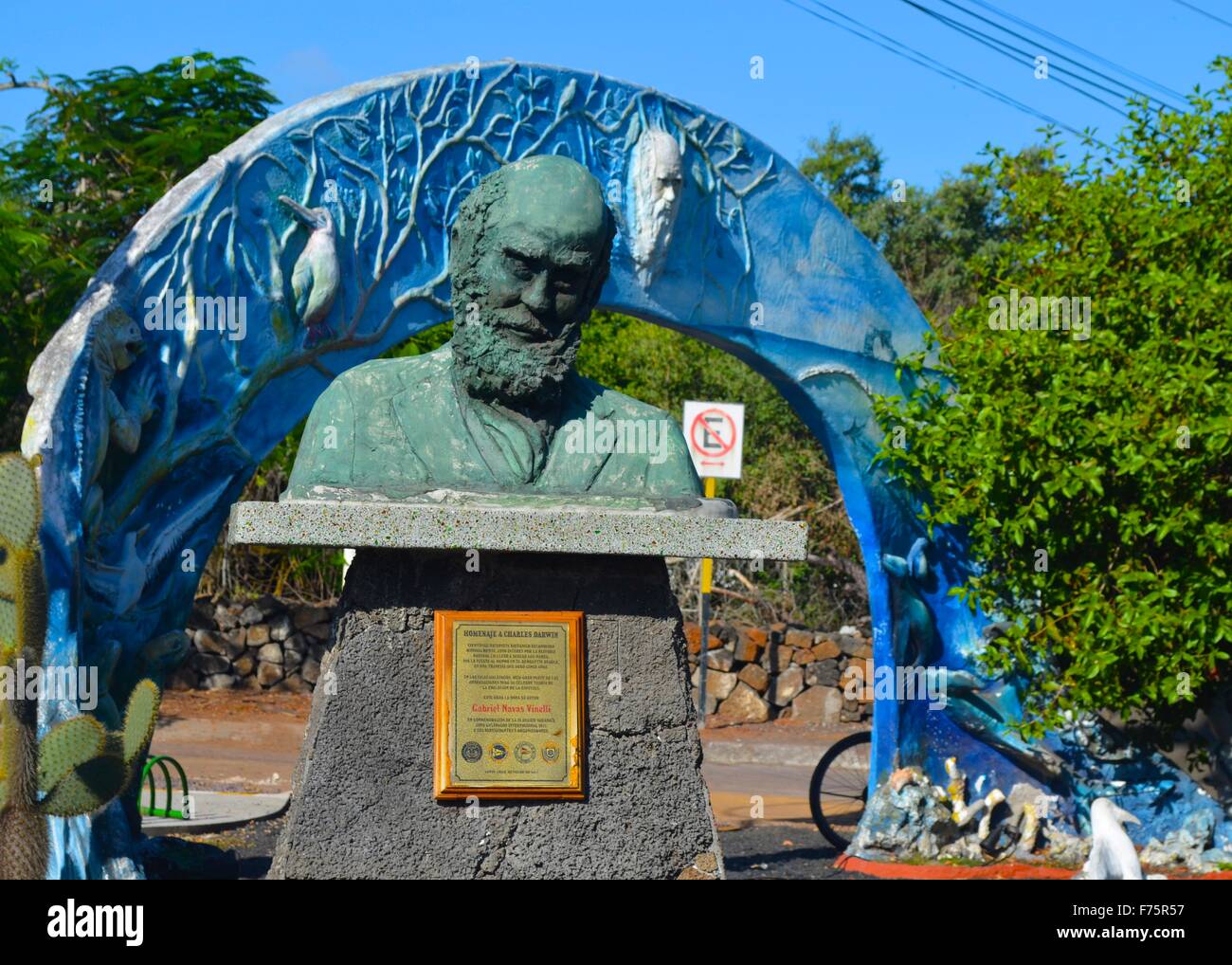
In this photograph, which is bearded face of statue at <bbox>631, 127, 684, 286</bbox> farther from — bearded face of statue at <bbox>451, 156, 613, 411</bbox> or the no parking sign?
bearded face of statue at <bbox>451, 156, 613, 411</bbox>

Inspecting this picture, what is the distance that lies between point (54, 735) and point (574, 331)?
280 cm

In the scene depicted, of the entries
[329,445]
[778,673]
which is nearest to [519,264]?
[329,445]

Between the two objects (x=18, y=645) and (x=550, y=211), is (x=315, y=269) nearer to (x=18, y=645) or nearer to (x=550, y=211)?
(x=18, y=645)

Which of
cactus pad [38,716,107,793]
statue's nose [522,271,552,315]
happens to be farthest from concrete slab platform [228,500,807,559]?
cactus pad [38,716,107,793]

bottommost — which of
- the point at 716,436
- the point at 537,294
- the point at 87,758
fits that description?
the point at 87,758

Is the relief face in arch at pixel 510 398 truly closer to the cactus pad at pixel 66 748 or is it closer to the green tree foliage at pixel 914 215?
the cactus pad at pixel 66 748

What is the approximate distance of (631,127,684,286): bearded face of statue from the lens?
28.1 feet

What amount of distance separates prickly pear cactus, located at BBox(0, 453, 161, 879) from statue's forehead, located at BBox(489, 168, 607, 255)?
8.22ft

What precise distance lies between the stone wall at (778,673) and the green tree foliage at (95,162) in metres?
6.51

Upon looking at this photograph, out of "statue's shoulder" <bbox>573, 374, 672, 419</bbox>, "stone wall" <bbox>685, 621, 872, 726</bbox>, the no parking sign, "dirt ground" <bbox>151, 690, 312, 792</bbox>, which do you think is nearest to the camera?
"statue's shoulder" <bbox>573, 374, 672, 419</bbox>

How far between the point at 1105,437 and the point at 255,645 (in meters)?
9.79

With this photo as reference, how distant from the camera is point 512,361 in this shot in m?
4.48

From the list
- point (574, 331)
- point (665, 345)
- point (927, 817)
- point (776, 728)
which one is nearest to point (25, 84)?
point (665, 345)

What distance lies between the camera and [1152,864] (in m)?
9.16
